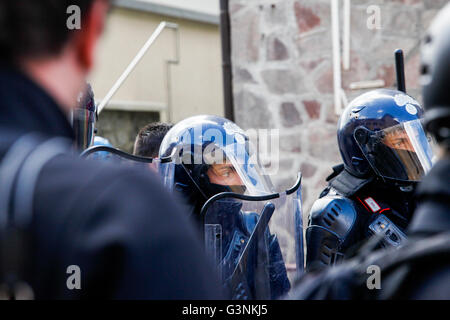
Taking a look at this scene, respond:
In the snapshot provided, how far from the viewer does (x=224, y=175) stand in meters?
3.55

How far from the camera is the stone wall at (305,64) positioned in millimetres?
6348

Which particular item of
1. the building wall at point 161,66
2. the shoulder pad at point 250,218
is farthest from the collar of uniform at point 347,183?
the building wall at point 161,66

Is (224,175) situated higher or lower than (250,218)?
higher

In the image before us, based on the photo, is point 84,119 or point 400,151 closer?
point 400,151

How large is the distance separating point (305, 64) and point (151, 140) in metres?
2.46

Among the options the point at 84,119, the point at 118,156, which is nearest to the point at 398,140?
the point at 118,156

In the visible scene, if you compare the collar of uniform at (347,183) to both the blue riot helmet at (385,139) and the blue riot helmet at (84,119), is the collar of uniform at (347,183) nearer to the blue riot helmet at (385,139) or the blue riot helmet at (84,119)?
the blue riot helmet at (385,139)

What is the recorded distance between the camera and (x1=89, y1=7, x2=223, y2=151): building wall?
1023cm

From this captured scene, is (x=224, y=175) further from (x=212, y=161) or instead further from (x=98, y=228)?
(x=98, y=228)

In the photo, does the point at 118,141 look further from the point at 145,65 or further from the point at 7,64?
the point at 7,64

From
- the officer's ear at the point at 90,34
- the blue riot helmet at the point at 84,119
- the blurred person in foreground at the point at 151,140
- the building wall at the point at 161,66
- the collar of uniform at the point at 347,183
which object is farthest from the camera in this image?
the building wall at the point at 161,66

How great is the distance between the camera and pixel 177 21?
37.9ft

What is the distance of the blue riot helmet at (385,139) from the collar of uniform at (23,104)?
2778 mm

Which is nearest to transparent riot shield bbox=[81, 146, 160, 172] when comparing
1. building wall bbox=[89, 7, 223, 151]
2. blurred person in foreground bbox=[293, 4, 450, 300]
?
blurred person in foreground bbox=[293, 4, 450, 300]
